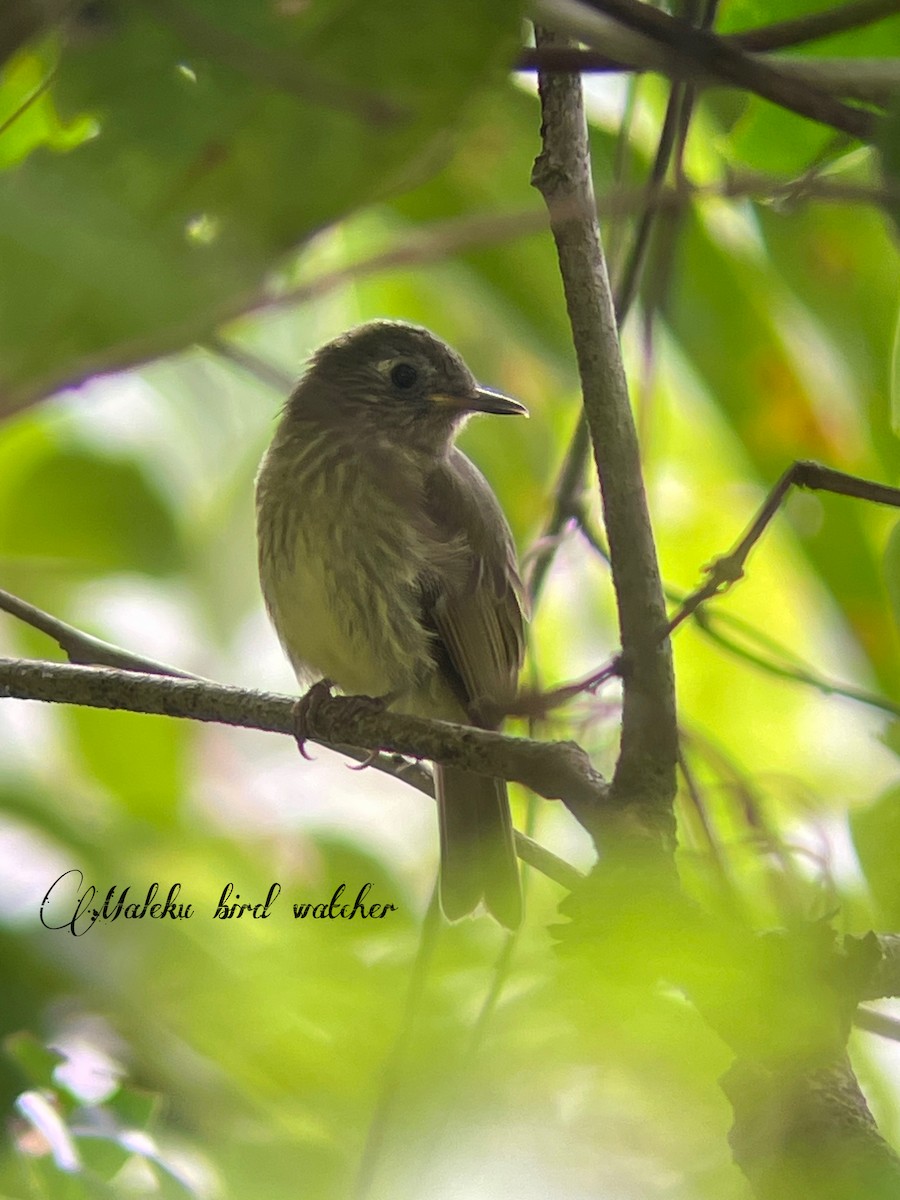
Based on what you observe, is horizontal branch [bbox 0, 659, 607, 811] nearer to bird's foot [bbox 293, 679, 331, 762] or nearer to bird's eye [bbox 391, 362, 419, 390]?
bird's foot [bbox 293, 679, 331, 762]

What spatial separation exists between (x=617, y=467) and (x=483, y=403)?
82.9 inches

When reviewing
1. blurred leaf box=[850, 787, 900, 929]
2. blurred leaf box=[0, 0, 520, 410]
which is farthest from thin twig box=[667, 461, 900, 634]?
blurred leaf box=[0, 0, 520, 410]

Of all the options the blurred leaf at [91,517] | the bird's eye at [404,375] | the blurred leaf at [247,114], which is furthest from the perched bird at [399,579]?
the blurred leaf at [247,114]

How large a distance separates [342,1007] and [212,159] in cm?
54

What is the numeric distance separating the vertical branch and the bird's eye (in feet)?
7.80

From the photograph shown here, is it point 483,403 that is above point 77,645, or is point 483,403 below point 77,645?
above

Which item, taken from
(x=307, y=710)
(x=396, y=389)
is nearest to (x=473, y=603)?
(x=307, y=710)

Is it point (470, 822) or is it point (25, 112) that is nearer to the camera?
point (25, 112)

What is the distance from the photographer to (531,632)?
2488 millimetres

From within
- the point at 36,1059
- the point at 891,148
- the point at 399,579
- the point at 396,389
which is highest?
the point at 396,389

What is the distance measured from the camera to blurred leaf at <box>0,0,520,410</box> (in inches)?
32.4

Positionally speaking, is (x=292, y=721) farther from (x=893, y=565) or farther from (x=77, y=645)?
(x=893, y=565)

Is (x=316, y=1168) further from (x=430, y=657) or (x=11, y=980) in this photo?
(x=430, y=657)

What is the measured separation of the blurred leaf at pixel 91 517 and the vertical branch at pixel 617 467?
1.33m
